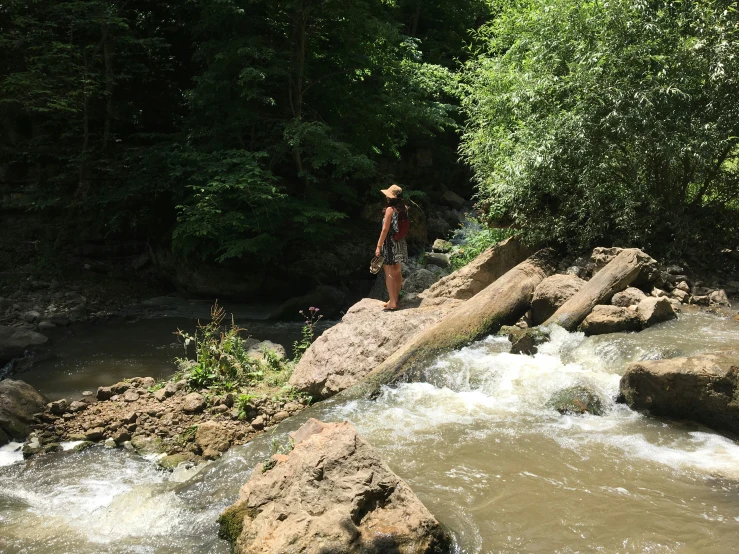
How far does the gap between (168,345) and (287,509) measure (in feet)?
24.5

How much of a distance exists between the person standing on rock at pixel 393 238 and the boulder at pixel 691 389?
348 cm

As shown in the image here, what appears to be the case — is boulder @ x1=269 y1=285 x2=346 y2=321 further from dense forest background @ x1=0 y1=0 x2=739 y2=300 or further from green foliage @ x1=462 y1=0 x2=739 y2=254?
green foliage @ x1=462 y1=0 x2=739 y2=254

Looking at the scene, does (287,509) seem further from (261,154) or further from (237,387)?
(261,154)

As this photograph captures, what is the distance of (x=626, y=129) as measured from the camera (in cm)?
886

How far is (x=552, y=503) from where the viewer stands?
12.7 feet

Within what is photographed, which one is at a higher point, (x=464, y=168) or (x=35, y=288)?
(x=464, y=168)

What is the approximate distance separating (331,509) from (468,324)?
176 inches

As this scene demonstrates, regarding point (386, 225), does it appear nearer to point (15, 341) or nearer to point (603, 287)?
point (603, 287)

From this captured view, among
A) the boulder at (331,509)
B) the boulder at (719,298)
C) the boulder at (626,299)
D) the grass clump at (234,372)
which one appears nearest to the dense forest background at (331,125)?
the boulder at (719,298)

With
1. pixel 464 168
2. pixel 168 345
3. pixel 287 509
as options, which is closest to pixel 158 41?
pixel 168 345

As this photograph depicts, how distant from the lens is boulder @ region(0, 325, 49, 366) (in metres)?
9.71

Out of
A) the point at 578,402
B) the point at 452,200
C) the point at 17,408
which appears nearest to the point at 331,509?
the point at 578,402

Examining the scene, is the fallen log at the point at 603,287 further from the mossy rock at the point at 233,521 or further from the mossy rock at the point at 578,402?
the mossy rock at the point at 233,521

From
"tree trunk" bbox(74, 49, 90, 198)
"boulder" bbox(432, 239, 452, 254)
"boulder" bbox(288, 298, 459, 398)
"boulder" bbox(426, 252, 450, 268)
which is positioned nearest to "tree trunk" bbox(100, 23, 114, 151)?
"tree trunk" bbox(74, 49, 90, 198)
